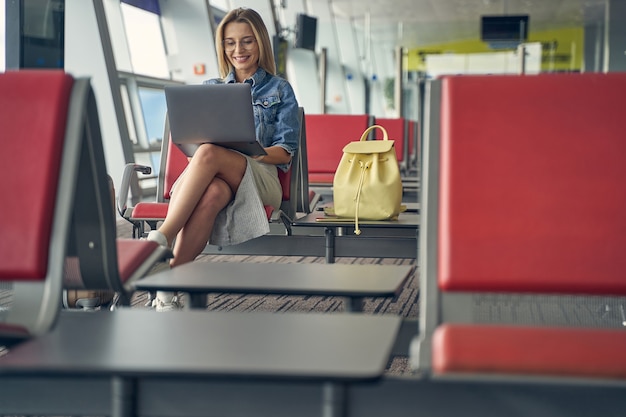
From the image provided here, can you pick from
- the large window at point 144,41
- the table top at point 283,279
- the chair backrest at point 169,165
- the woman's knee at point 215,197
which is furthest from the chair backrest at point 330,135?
the large window at point 144,41

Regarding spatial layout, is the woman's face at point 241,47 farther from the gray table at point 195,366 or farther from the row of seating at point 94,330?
the gray table at point 195,366

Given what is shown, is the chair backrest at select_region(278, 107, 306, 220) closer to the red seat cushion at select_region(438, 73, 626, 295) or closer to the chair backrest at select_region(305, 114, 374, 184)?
the chair backrest at select_region(305, 114, 374, 184)

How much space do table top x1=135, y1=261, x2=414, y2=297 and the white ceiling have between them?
14.4 metres

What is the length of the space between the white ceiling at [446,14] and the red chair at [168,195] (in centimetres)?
1247

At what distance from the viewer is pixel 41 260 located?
130cm

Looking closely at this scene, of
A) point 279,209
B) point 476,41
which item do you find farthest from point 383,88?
point 279,209

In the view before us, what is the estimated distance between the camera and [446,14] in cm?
1755

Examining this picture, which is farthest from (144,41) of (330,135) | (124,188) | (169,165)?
(124,188)

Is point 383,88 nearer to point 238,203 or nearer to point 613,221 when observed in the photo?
point 238,203

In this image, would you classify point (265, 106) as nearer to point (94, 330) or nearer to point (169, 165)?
point (169, 165)

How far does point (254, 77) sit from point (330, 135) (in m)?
1.93

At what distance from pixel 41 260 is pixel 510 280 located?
73cm

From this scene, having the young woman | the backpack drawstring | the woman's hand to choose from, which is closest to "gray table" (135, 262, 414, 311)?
the young woman

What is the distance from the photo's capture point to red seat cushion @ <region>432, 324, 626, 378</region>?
3.38ft
